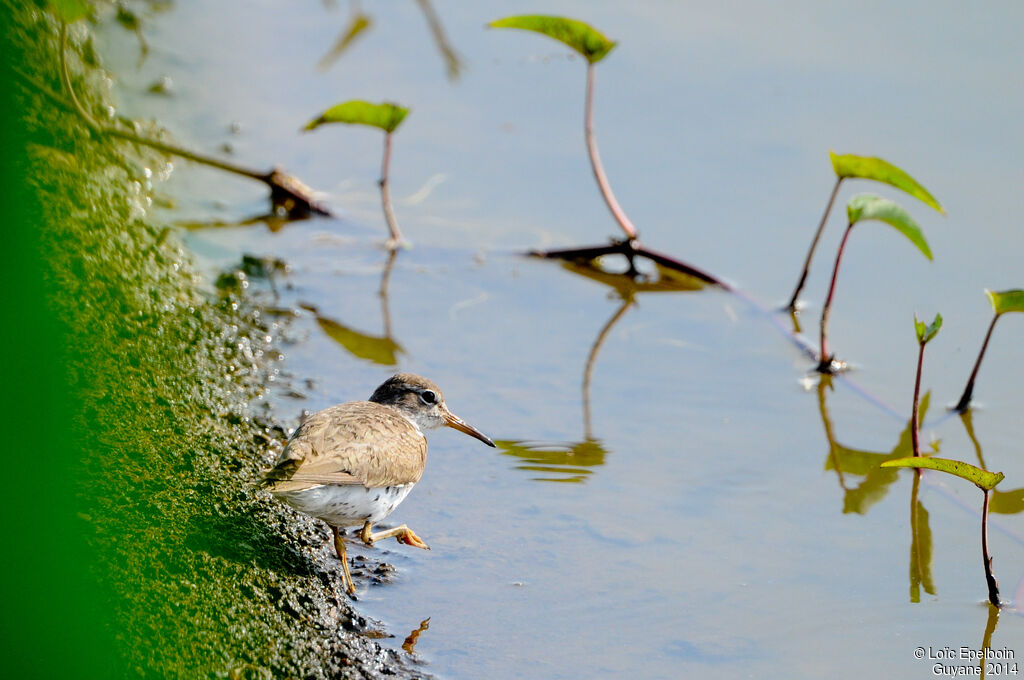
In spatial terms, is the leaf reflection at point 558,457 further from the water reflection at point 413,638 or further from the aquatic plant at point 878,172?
the aquatic plant at point 878,172

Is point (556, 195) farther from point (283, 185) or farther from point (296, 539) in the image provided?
point (296, 539)

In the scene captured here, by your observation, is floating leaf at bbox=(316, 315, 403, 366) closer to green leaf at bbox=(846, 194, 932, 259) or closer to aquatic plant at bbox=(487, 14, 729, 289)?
aquatic plant at bbox=(487, 14, 729, 289)

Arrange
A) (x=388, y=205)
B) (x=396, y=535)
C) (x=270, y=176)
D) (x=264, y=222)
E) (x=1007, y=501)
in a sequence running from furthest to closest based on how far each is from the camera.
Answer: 1. (x=264, y=222)
2. (x=270, y=176)
3. (x=388, y=205)
4. (x=1007, y=501)
5. (x=396, y=535)

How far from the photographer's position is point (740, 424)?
5953 mm

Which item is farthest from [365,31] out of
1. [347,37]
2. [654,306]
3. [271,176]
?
[654,306]

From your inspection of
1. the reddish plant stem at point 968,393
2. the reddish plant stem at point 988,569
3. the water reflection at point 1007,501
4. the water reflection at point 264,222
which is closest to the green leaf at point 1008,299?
the reddish plant stem at point 968,393

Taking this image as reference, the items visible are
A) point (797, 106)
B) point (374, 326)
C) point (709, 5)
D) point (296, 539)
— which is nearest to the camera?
point (296, 539)

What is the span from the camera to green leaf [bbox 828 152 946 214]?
5777mm

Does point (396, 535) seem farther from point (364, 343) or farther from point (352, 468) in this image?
point (364, 343)

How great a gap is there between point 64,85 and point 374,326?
7.24ft

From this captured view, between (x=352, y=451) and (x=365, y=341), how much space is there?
2271 millimetres

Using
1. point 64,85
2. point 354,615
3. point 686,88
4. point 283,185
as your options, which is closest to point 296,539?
point 354,615

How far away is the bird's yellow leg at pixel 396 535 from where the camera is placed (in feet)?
15.1

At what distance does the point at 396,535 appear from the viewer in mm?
4633
